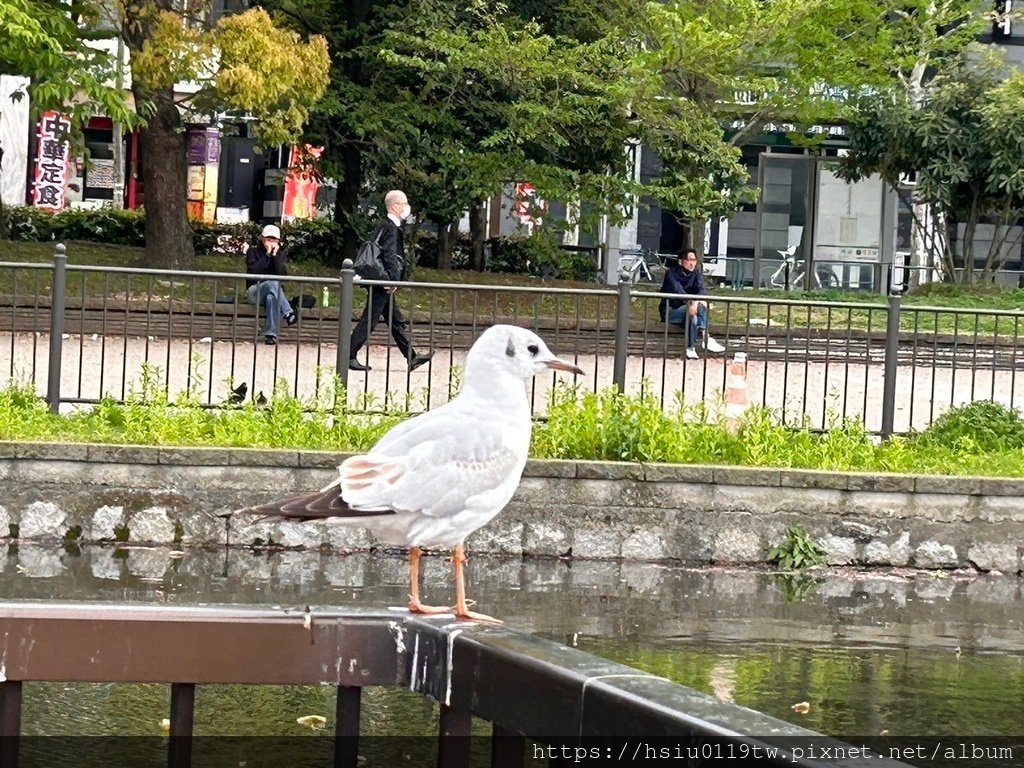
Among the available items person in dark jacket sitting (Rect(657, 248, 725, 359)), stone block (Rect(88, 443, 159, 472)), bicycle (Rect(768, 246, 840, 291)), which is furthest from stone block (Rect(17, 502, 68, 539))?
bicycle (Rect(768, 246, 840, 291))

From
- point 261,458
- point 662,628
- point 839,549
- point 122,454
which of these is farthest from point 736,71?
point 662,628

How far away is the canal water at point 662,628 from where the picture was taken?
25.6 feet

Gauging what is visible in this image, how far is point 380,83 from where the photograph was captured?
26.6m

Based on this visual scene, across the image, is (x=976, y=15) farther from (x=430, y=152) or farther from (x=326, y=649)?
(x=326, y=649)

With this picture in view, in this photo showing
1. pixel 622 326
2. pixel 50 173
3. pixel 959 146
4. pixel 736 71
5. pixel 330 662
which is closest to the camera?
pixel 330 662

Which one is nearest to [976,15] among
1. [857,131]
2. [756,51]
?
[857,131]

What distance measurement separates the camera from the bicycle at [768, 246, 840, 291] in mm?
41094

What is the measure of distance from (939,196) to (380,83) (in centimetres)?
1003

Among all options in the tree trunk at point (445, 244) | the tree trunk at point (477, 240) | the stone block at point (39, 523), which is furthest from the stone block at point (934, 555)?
the tree trunk at point (477, 240)

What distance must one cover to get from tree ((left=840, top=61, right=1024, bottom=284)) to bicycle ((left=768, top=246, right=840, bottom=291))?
865 centimetres

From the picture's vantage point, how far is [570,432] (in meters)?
12.1

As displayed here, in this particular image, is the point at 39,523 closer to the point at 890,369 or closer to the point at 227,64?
the point at 890,369

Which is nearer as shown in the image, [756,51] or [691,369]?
[691,369]

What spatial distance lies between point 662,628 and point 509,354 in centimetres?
514
